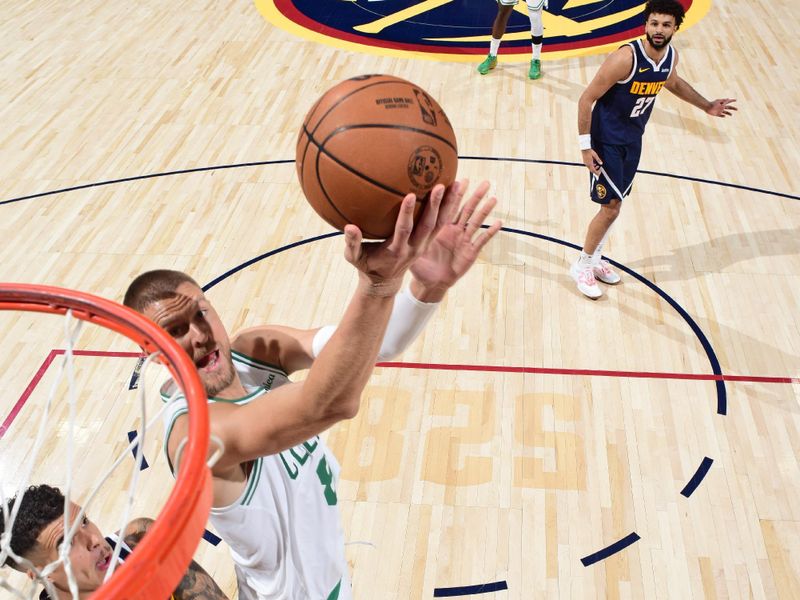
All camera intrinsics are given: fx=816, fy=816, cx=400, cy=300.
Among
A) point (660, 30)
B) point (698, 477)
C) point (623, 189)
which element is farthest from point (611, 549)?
point (660, 30)

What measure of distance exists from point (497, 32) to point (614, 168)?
3.61m

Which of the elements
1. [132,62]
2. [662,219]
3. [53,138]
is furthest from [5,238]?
[662,219]

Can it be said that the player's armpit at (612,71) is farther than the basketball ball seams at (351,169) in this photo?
Yes

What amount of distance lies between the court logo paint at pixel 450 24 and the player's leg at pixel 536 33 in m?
0.50

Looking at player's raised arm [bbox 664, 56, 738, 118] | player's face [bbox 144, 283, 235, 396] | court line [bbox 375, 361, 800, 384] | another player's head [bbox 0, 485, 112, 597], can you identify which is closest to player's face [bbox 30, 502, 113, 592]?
another player's head [bbox 0, 485, 112, 597]

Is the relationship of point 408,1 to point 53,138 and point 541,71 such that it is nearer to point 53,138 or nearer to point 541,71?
point 541,71

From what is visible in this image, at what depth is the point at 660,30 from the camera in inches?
185

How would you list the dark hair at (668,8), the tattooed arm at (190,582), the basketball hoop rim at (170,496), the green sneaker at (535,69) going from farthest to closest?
the green sneaker at (535,69), the dark hair at (668,8), the tattooed arm at (190,582), the basketball hoop rim at (170,496)

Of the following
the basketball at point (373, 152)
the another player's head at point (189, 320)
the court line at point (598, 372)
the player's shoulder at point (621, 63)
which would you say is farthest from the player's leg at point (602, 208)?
the another player's head at point (189, 320)

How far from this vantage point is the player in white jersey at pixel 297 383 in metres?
1.82

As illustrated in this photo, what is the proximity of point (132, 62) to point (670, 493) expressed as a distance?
7.01 m

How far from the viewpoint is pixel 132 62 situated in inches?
335

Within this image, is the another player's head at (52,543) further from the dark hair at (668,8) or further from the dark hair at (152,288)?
the dark hair at (668,8)

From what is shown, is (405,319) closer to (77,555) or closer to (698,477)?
(77,555)
